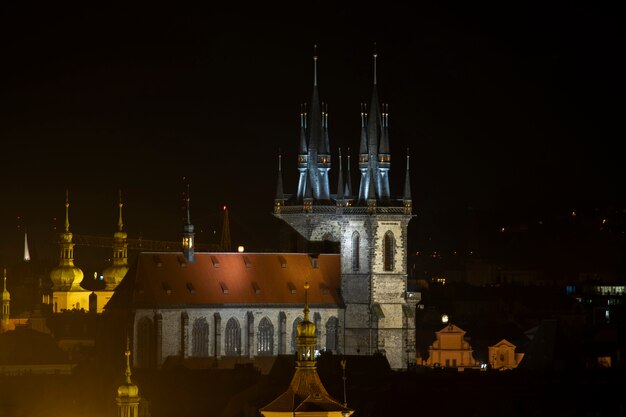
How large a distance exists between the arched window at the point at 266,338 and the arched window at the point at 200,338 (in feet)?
11.4

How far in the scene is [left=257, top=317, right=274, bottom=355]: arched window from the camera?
14338 cm

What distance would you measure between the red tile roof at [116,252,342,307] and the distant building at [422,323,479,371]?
46.7ft

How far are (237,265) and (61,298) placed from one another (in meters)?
46.4

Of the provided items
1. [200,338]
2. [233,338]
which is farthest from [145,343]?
[233,338]

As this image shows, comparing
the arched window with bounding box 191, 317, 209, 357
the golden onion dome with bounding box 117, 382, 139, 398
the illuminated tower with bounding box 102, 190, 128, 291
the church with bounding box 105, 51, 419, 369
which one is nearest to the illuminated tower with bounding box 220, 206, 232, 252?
the illuminated tower with bounding box 102, 190, 128, 291

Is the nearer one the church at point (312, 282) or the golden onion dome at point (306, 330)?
the golden onion dome at point (306, 330)

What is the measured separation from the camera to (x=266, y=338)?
472 feet

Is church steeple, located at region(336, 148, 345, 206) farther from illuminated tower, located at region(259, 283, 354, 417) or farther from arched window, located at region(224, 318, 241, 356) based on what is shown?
illuminated tower, located at region(259, 283, 354, 417)

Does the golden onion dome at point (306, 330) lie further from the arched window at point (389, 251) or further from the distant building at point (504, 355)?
the distant building at point (504, 355)

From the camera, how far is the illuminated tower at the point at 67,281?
188 m

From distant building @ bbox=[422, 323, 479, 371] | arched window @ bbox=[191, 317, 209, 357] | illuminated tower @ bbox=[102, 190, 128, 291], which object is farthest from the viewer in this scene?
illuminated tower @ bbox=[102, 190, 128, 291]

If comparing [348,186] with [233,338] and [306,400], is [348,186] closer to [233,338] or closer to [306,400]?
[233,338]

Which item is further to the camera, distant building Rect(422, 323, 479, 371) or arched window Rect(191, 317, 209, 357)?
distant building Rect(422, 323, 479, 371)

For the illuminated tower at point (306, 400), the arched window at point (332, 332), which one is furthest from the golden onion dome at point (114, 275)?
the illuminated tower at point (306, 400)
